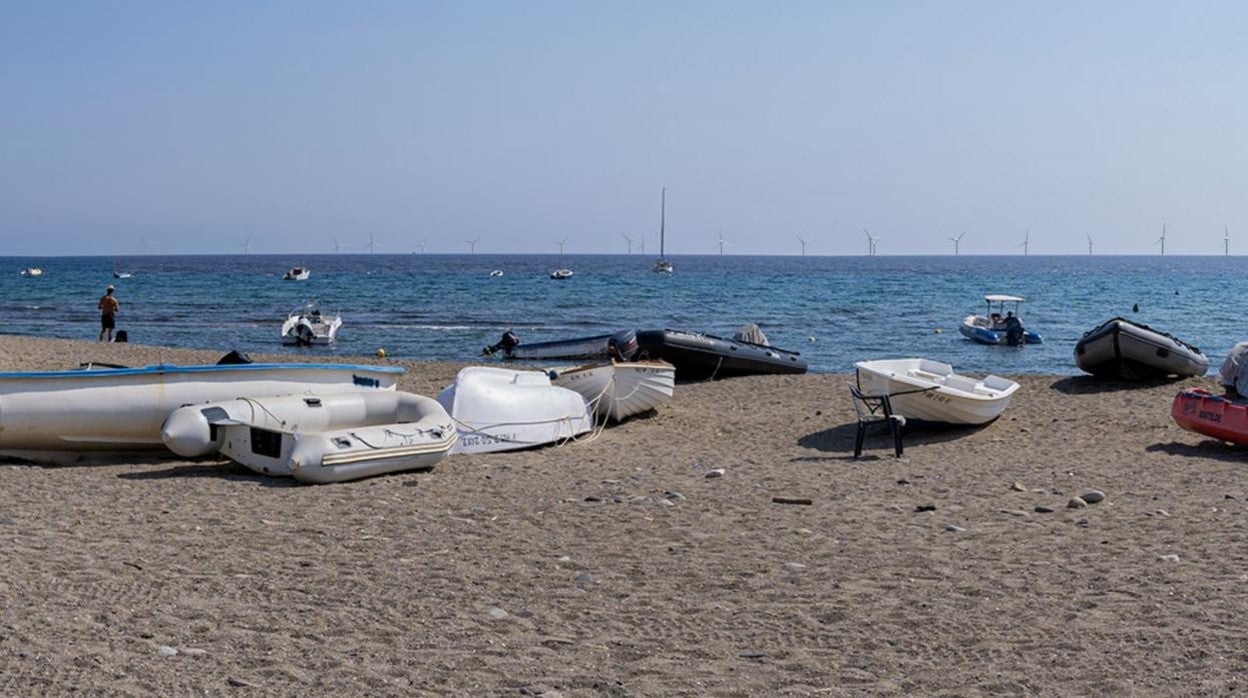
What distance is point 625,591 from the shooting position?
732cm

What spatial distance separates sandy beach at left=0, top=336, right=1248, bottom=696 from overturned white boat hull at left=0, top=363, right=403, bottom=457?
34cm

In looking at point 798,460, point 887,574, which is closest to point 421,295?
point 798,460

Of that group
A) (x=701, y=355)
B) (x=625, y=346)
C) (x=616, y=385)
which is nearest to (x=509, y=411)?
(x=616, y=385)

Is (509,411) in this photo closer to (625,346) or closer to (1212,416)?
(625,346)

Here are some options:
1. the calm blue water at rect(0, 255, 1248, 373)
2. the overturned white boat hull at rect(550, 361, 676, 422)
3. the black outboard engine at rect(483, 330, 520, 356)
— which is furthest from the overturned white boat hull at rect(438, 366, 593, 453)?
the calm blue water at rect(0, 255, 1248, 373)

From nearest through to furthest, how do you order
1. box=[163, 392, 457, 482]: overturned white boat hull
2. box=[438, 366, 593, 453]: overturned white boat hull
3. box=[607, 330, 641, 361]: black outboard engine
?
box=[163, 392, 457, 482]: overturned white boat hull, box=[438, 366, 593, 453]: overturned white boat hull, box=[607, 330, 641, 361]: black outboard engine

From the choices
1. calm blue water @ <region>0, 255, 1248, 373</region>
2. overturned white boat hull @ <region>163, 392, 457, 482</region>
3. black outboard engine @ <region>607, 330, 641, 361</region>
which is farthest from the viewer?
calm blue water @ <region>0, 255, 1248, 373</region>

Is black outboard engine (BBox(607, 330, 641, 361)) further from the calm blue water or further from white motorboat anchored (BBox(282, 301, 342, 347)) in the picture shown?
white motorboat anchored (BBox(282, 301, 342, 347))

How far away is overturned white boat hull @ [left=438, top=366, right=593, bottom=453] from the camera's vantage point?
44.0ft

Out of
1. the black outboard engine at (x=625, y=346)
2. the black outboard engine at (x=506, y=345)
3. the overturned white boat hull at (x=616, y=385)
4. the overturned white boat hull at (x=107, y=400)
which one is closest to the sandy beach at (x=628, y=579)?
the overturned white boat hull at (x=107, y=400)

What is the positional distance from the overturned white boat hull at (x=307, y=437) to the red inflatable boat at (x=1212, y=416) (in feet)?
25.7

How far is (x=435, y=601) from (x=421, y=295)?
200 ft

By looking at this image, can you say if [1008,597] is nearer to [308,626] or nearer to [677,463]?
[308,626]

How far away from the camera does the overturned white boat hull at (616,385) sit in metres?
15.5
